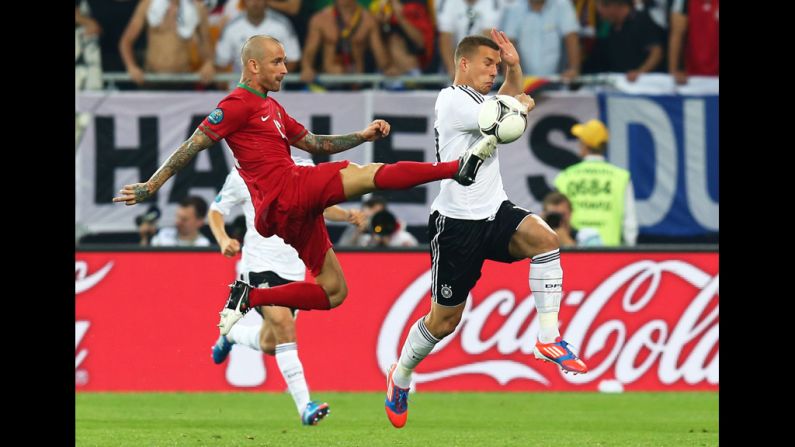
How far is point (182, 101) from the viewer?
16.4m

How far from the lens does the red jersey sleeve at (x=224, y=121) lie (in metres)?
9.43

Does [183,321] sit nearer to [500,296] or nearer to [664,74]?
[500,296]

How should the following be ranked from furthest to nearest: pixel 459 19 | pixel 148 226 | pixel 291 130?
pixel 459 19, pixel 148 226, pixel 291 130

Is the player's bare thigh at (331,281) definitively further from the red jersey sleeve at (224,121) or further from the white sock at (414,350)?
the red jersey sleeve at (224,121)

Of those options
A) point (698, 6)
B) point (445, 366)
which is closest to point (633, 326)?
point (445, 366)

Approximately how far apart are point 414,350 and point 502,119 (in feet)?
7.10

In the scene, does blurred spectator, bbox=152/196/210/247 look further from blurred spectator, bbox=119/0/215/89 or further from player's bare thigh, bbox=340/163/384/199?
player's bare thigh, bbox=340/163/384/199

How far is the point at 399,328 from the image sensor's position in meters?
14.8

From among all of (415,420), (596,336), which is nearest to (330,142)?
(415,420)

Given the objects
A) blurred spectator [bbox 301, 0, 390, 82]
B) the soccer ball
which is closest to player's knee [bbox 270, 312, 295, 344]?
the soccer ball

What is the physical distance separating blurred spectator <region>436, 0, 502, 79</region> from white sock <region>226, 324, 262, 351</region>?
532 centimetres

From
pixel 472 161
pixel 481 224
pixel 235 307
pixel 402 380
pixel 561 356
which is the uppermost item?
pixel 472 161

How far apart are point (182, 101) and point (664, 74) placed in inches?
229

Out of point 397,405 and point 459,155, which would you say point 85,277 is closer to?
point 397,405
